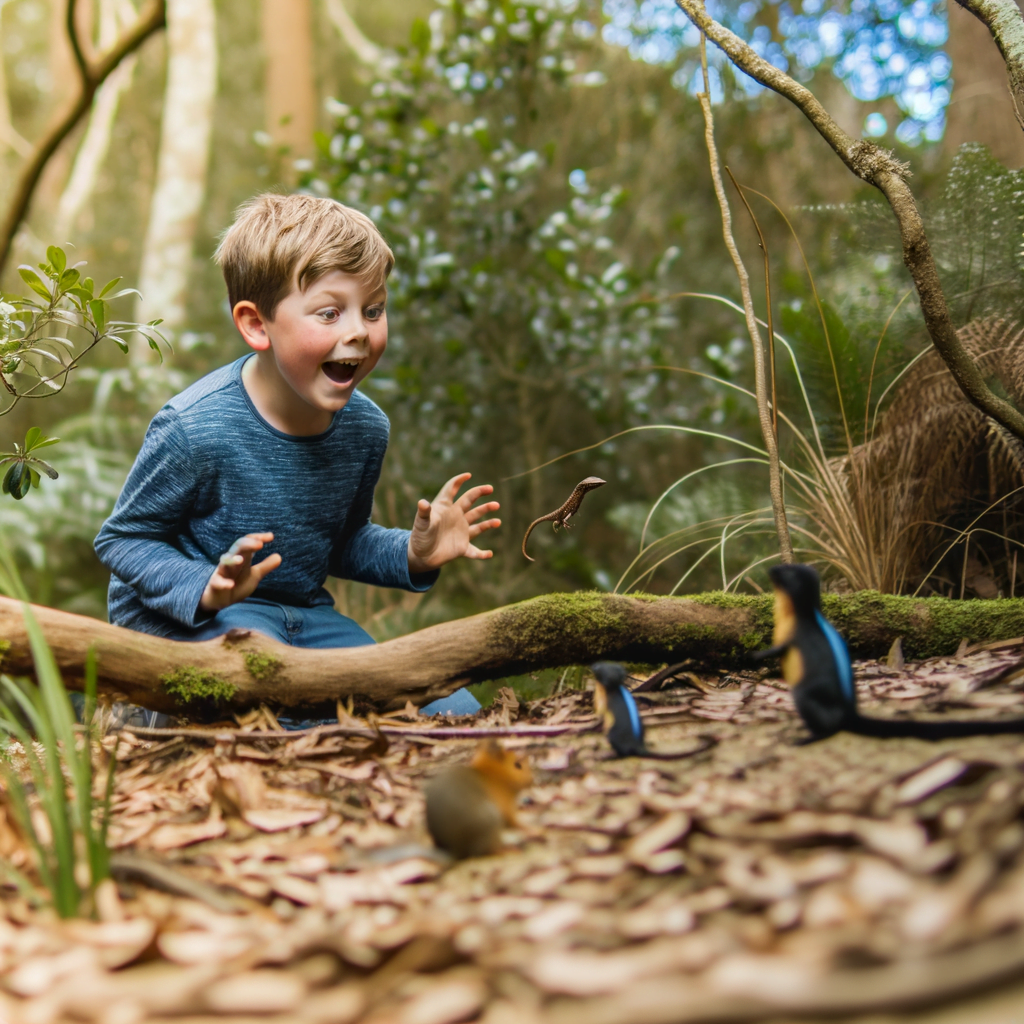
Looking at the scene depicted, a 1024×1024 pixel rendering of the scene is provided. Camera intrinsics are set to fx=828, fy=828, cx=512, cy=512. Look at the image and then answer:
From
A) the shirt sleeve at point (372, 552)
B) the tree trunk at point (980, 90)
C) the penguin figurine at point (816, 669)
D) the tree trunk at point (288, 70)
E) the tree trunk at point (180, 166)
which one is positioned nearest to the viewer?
the penguin figurine at point (816, 669)

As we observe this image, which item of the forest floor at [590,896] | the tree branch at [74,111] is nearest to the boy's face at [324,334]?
the forest floor at [590,896]

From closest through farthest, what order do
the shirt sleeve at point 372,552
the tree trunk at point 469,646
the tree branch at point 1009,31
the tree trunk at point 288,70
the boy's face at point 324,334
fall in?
the tree trunk at point 469,646
the tree branch at point 1009,31
the boy's face at point 324,334
the shirt sleeve at point 372,552
the tree trunk at point 288,70

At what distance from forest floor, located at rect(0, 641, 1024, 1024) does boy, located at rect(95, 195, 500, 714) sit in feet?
2.65

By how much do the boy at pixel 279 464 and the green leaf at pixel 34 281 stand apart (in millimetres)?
476

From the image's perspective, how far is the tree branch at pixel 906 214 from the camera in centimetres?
208

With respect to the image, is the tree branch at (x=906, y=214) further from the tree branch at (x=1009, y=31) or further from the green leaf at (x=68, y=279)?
the green leaf at (x=68, y=279)

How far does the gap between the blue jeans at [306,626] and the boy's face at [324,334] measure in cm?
64

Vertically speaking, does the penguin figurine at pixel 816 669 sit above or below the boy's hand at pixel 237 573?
below

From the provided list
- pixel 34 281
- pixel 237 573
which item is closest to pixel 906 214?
pixel 237 573

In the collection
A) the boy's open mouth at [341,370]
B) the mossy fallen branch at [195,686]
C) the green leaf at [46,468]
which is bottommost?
the mossy fallen branch at [195,686]

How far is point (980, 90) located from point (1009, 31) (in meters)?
2.19

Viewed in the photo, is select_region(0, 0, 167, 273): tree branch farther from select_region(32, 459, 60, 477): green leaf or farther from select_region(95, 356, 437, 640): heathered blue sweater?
select_region(32, 459, 60, 477): green leaf

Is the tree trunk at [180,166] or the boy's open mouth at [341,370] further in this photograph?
the tree trunk at [180,166]

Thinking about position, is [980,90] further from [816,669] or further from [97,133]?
[97,133]
